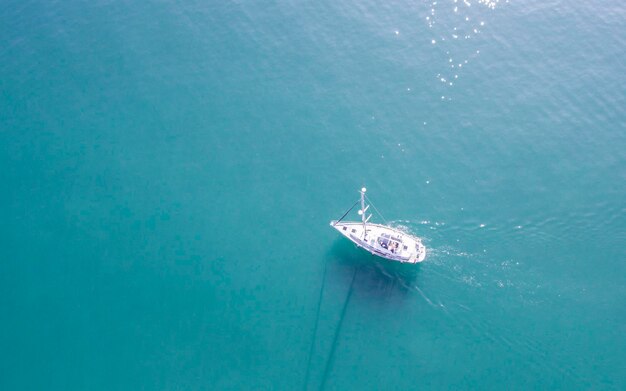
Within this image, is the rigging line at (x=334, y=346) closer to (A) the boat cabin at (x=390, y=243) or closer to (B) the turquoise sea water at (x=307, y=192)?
(B) the turquoise sea water at (x=307, y=192)

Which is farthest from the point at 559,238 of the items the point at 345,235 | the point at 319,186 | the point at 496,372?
the point at 319,186

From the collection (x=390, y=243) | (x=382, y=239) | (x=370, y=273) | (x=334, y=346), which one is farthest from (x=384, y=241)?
(x=334, y=346)

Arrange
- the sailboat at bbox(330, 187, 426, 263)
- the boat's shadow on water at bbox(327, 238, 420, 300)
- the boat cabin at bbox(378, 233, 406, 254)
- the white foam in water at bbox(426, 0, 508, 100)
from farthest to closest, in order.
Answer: the white foam in water at bbox(426, 0, 508, 100)
the boat's shadow on water at bbox(327, 238, 420, 300)
the boat cabin at bbox(378, 233, 406, 254)
the sailboat at bbox(330, 187, 426, 263)

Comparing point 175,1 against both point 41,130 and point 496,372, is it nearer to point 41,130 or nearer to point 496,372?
point 41,130

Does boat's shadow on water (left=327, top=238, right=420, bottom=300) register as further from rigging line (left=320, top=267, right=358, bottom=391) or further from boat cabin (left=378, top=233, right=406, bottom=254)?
boat cabin (left=378, top=233, right=406, bottom=254)

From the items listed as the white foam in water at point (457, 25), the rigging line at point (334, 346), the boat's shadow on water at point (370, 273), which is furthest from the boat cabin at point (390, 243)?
the white foam in water at point (457, 25)

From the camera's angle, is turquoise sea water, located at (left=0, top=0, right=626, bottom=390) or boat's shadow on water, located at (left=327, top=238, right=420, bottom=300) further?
boat's shadow on water, located at (left=327, top=238, right=420, bottom=300)

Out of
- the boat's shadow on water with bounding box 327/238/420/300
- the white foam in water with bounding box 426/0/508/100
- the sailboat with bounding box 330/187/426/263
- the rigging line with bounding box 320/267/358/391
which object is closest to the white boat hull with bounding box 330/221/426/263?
the sailboat with bounding box 330/187/426/263
